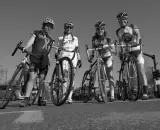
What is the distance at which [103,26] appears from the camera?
589 centimetres

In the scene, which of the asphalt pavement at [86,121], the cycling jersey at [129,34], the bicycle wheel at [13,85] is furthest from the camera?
the cycling jersey at [129,34]

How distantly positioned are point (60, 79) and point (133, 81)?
1.96 metres

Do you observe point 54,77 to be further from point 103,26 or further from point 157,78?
point 157,78

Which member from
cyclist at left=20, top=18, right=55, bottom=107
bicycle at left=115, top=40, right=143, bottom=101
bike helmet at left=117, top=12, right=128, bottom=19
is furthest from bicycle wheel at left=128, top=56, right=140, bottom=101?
cyclist at left=20, top=18, right=55, bottom=107

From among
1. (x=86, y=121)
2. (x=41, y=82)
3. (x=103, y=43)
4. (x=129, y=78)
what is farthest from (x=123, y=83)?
(x=86, y=121)

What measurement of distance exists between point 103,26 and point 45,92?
8.45ft

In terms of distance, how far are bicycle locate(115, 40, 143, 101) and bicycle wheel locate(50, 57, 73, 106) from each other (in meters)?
1.72

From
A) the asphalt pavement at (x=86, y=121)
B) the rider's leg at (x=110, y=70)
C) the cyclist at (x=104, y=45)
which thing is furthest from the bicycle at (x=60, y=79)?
the asphalt pavement at (x=86, y=121)

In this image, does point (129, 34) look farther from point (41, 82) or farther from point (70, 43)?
point (41, 82)

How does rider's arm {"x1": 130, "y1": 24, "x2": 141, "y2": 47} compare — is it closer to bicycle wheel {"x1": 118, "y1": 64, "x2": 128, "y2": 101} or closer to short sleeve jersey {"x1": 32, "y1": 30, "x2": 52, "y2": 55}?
bicycle wheel {"x1": 118, "y1": 64, "x2": 128, "y2": 101}

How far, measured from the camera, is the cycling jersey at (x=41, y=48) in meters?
4.74

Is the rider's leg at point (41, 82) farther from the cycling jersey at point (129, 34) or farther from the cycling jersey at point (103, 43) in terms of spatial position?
the cycling jersey at point (129, 34)

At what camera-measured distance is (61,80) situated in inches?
178

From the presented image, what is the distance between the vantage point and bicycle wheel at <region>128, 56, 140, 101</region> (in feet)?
16.3
